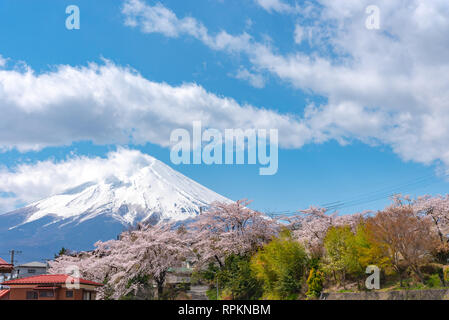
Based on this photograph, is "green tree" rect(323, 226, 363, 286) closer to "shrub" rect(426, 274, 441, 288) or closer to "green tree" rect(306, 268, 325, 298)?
"green tree" rect(306, 268, 325, 298)

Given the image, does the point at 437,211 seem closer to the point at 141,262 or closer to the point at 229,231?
the point at 229,231

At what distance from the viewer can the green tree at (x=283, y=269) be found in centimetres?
3347

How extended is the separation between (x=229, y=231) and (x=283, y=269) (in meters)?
10.2

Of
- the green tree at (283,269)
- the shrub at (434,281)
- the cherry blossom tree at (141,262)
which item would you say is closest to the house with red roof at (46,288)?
the cherry blossom tree at (141,262)

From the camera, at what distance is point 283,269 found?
3362cm

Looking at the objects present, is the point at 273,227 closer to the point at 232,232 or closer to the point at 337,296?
the point at 232,232

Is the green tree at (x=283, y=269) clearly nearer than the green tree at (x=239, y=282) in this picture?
Yes

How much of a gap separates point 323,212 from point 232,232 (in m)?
9.43

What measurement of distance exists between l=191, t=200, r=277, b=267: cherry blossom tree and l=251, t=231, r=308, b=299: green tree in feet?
17.5

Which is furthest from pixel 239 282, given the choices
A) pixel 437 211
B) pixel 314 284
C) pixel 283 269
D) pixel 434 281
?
A: pixel 437 211

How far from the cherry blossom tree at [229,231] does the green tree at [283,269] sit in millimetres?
5328

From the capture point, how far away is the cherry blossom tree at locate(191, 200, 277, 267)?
41375 mm

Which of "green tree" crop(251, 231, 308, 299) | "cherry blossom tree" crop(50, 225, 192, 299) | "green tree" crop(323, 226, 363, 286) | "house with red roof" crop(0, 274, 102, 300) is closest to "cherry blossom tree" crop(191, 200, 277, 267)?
"cherry blossom tree" crop(50, 225, 192, 299)

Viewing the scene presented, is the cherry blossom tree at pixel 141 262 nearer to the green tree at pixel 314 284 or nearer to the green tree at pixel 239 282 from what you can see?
the green tree at pixel 239 282
